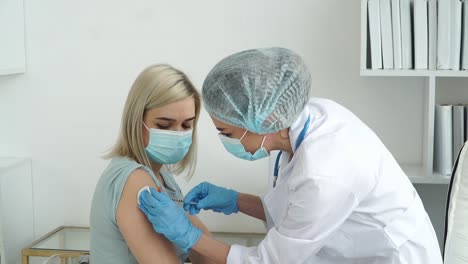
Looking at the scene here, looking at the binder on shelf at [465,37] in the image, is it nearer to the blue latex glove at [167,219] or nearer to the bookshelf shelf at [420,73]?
the bookshelf shelf at [420,73]

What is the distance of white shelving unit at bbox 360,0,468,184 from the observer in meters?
2.26

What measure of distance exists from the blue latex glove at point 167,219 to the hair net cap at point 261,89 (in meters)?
0.29

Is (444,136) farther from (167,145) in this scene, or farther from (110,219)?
(110,219)

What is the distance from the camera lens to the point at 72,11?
2607mm

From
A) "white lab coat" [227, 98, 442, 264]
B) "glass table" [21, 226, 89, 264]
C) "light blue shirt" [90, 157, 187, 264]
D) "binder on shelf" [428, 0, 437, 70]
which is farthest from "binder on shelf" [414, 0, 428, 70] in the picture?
"glass table" [21, 226, 89, 264]

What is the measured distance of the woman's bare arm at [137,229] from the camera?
1630 millimetres

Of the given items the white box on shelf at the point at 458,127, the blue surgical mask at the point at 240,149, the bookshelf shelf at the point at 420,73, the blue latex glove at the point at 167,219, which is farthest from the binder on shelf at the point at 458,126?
the blue latex glove at the point at 167,219

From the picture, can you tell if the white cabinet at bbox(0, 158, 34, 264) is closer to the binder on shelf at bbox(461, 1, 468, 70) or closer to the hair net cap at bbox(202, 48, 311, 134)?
the hair net cap at bbox(202, 48, 311, 134)

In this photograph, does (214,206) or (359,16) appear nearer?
(214,206)

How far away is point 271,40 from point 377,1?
0.48m

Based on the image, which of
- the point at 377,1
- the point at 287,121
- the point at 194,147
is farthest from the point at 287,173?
the point at 377,1

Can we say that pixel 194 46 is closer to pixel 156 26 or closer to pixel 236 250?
pixel 156 26

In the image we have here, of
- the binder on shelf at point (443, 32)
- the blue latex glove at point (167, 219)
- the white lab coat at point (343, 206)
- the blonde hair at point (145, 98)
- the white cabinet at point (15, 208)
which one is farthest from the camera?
the white cabinet at point (15, 208)

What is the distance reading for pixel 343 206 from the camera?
1.51m
